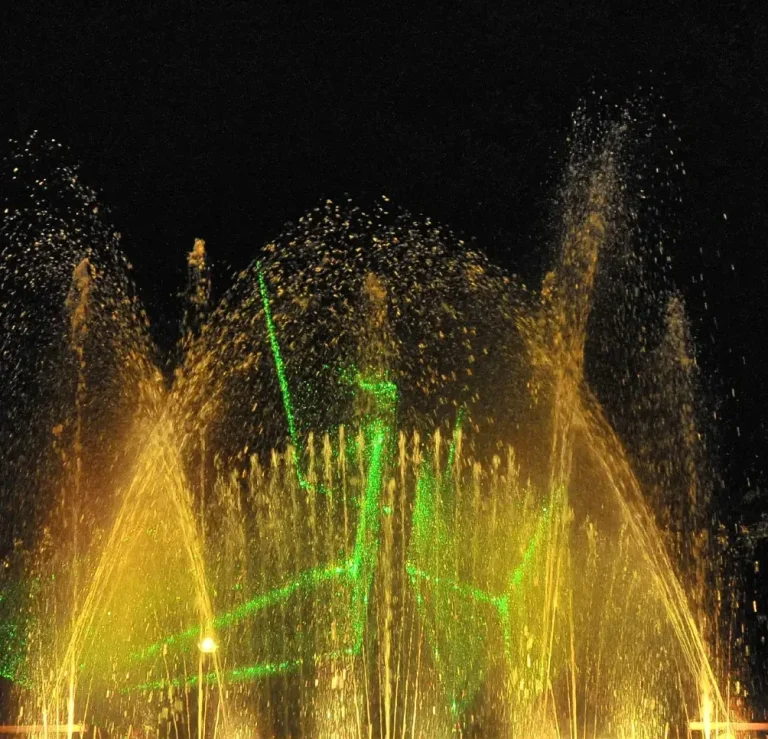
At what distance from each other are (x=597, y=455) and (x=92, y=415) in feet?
27.6

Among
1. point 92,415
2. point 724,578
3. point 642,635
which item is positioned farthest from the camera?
point 724,578

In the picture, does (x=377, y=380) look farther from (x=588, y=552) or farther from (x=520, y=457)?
(x=588, y=552)

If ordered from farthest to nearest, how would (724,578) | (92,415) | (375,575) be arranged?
1. (724,578)
2. (375,575)
3. (92,415)

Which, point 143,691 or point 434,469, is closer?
point 434,469

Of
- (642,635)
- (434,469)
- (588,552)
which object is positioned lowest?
(642,635)

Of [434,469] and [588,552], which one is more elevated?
[434,469]

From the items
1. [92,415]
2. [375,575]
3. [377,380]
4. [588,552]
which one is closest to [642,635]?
[588,552]

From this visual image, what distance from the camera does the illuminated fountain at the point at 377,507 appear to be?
1861 cm

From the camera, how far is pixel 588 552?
78.7 ft

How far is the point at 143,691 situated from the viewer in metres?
30.1

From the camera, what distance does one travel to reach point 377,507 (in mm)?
21484

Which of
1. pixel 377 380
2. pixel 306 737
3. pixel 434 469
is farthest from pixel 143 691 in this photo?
pixel 377 380

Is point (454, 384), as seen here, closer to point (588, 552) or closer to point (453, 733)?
point (588, 552)

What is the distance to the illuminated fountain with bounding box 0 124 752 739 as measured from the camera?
61.1 ft
